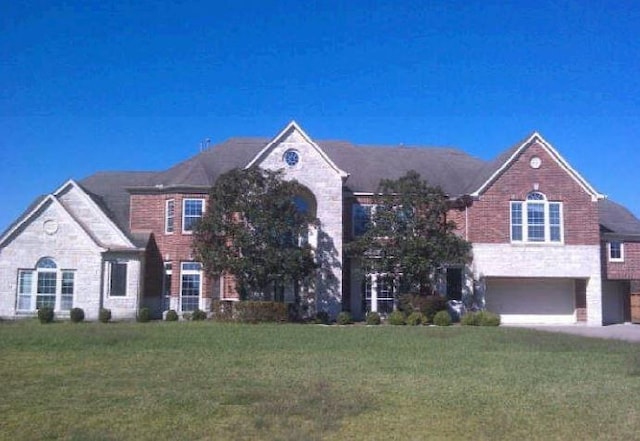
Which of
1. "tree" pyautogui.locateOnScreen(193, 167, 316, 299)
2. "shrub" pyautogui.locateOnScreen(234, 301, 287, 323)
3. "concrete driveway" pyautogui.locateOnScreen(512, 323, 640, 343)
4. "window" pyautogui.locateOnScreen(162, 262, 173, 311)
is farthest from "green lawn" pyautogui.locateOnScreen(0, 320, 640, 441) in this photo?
"window" pyautogui.locateOnScreen(162, 262, 173, 311)

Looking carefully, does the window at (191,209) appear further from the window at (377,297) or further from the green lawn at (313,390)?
the green lawn at (313,390)

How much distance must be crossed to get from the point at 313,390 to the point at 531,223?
27304 mm

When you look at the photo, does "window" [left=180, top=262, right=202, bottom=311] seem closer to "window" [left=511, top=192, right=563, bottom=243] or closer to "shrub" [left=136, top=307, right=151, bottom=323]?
"shrub" [left=136, top=307, right=151, bottom=323]

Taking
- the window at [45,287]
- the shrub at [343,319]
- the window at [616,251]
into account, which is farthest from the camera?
the window at [616,251]

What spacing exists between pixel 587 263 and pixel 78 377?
2976cm

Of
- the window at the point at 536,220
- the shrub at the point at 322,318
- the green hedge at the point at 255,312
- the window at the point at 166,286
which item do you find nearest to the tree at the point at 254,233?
the green hedge at the point at 255,312

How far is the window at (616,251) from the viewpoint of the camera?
128 feet

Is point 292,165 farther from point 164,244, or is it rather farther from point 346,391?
point 346,391

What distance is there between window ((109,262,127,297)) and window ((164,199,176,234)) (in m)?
3.06

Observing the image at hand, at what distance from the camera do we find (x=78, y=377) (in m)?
13.4

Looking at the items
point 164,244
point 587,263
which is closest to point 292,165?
point 164,244

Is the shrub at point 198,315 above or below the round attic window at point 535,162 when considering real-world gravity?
below

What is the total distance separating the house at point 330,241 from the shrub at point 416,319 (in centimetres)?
283

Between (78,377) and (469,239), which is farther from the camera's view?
(469,239)
